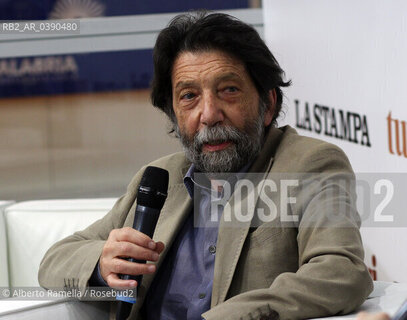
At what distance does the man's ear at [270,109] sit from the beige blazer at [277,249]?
0.22 feet

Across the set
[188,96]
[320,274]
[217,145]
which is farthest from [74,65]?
[320,274]

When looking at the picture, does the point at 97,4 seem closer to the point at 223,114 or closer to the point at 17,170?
the point at 17,170

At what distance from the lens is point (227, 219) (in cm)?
191

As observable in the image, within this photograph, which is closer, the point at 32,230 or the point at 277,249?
the point at 277,249

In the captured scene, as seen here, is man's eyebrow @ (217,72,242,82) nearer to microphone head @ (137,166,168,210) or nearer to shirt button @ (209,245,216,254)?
microphone head @ (137,166,168,210)

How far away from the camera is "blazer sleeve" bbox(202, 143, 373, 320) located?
1.61 m

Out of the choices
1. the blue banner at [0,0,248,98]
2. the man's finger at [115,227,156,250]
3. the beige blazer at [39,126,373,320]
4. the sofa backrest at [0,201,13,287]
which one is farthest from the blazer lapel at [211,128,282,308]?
the blue banner at [0,0,248,98]

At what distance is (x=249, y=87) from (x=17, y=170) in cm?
237

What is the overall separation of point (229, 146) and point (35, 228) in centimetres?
101

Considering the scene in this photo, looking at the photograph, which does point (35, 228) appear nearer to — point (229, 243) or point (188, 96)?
point (188, 96)

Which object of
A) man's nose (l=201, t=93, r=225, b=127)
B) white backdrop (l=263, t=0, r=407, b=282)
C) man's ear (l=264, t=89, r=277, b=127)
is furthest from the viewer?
white backdrop (l=263, t=0, r=407, b=282)

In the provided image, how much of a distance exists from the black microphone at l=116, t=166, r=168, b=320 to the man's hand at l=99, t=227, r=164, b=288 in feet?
0.07

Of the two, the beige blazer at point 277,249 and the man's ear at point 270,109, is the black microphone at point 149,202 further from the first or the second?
the man's ear at point 270,109

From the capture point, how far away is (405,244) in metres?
2.59
